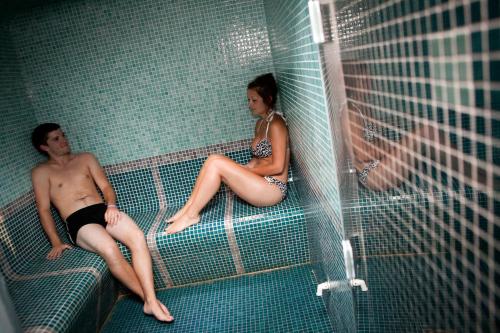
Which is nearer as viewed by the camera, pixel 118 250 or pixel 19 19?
pixel 118 250

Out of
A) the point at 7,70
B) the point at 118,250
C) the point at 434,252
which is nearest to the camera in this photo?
the point at 434,252

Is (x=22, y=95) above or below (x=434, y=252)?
above

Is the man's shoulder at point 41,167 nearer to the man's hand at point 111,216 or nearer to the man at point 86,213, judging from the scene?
the man at point 86,213

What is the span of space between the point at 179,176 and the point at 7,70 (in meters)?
1.92

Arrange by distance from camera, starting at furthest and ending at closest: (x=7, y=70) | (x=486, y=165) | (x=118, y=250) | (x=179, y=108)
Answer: (x=179, y=108), (x=7, y=70), (x=118, y=250), (x=486, y=165)

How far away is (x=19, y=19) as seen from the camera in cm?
345

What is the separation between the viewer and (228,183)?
2.98 m

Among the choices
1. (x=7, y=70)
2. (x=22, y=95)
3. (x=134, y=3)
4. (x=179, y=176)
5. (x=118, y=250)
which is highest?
(x=134, y=3)

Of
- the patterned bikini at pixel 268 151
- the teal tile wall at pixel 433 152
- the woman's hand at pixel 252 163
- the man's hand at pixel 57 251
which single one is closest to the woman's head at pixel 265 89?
the patterned bikini at pixel 268 151

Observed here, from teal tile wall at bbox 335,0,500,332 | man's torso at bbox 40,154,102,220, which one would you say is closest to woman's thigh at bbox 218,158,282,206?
man's torso at bbox 40,154,102,220

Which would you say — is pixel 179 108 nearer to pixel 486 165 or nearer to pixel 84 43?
pixel 84 43

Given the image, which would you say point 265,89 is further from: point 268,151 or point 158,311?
point 158,311

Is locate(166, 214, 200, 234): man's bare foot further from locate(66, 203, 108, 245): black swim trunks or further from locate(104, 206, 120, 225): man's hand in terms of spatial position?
locate(66, 203, 108, 245): black swim trunks

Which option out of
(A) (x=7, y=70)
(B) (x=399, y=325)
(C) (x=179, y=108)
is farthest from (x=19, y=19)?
(B) (x=399, y=325)
